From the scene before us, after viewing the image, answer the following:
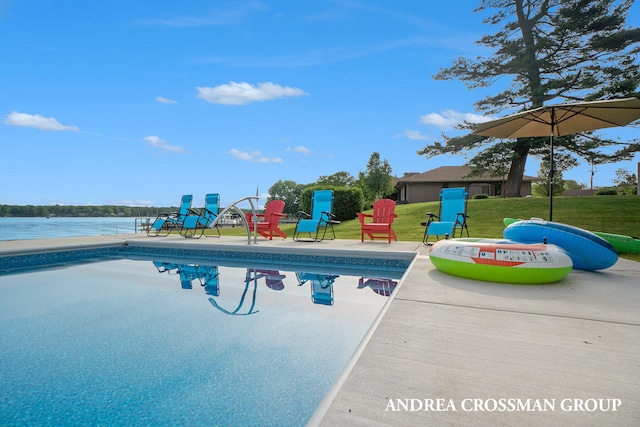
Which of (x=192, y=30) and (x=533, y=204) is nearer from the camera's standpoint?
(x=192, y=30)

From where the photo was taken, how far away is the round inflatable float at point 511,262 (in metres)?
3.24

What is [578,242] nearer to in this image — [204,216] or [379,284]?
[379,284]

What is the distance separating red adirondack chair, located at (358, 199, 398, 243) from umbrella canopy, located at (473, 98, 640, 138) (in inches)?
93.4

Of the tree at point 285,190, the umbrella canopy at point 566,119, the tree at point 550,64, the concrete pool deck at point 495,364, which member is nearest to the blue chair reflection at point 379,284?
the concrete pool deck at point 495,364

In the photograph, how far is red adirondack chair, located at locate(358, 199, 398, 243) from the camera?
23.2ft

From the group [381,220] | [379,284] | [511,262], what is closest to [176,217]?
[381,220]

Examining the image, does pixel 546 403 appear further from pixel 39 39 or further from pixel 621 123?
pixel 39 39

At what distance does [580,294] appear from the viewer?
2.94 meters

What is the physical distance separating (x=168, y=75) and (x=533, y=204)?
1553 cm

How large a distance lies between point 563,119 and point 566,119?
0.05 m

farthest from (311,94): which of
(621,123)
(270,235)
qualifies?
(621,123)

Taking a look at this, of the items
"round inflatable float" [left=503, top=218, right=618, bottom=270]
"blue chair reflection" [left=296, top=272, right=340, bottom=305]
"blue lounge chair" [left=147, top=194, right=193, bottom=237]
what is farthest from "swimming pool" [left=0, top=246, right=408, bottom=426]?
"blue lounge chair" [left=147, top=194, right=193, bottom=237]

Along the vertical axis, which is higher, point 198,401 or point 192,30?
point 192,30

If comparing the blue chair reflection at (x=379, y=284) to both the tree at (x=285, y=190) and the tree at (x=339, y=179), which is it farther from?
the tree at (x=285, y=190)
